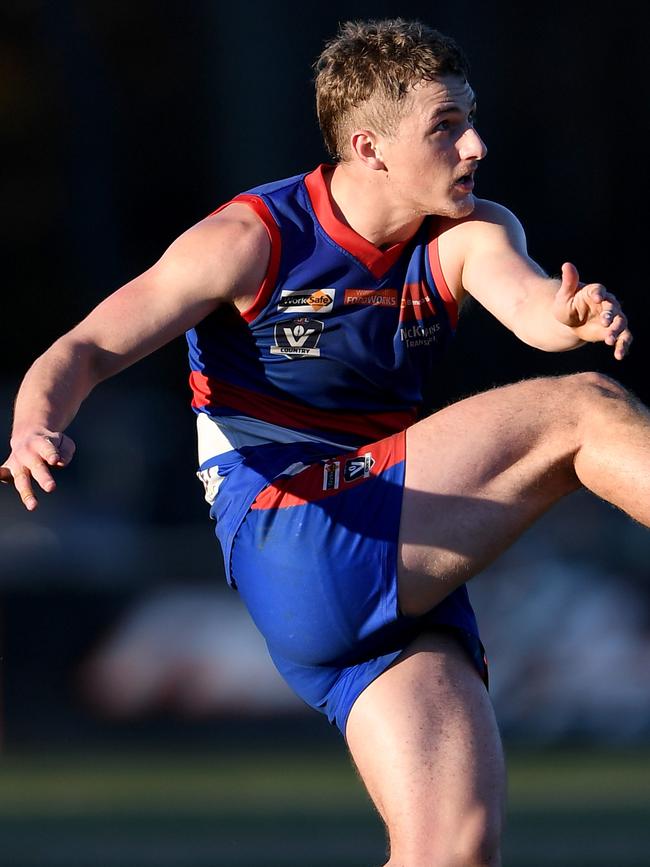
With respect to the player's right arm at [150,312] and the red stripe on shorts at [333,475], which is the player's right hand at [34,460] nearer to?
the player's right arm at [150,312]

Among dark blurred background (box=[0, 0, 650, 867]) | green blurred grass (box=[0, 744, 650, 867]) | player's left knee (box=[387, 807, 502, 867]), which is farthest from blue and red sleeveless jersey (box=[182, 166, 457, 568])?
dark blurred background (box=[0, 0, 650, 867])

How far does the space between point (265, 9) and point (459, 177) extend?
14.9 feet

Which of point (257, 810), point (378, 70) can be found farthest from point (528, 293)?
point (257, 810)

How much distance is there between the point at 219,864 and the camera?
5.38 meters

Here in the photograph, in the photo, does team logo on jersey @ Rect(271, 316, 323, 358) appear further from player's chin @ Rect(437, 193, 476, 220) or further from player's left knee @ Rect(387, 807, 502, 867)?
player's left knee @ Rect(387, 807, 502, 867)

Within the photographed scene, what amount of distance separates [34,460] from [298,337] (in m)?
0.74

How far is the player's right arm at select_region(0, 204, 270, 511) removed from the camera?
9.09 ft

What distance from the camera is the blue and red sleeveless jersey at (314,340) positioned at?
3.10 meters

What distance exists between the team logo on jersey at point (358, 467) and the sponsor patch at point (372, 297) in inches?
14.5

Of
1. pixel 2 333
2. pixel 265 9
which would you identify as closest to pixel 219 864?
pixel 2 333

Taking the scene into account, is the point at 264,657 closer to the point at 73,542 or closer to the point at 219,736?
the point at 219,736

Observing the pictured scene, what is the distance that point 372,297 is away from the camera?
314cm

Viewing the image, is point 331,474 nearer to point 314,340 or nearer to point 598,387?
point 314,340

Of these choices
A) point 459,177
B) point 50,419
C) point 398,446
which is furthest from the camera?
point 459,177
